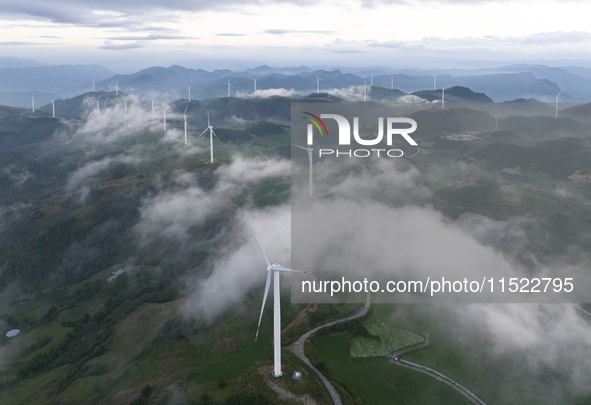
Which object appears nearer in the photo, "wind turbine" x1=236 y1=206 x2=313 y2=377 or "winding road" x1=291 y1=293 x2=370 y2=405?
"wind turbine" x1=236 y1=206 x2=313 y2=377

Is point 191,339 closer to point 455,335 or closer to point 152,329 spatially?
point 152,329

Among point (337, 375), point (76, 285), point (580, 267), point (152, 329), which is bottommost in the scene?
point (76, 285)

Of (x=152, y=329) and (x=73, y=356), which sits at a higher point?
(x=152, y=329)

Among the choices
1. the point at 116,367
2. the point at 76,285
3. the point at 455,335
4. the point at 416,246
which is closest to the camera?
the point at 455,335

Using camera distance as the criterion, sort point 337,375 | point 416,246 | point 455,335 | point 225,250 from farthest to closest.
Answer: point 225,250 < point 416,246 < point 455,335 < point 337,375

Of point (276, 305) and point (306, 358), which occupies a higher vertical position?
point (276, 305)

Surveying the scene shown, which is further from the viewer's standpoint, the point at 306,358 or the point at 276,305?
the point at 306,358

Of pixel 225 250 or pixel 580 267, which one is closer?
pixel 580 267

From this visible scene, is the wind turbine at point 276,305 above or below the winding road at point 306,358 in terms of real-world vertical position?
above

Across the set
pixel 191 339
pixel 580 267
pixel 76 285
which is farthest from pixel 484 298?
pixel 76 285

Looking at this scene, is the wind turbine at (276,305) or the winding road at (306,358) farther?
the winding road at (306,358)

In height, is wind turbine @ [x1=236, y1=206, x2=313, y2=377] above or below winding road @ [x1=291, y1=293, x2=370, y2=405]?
above
